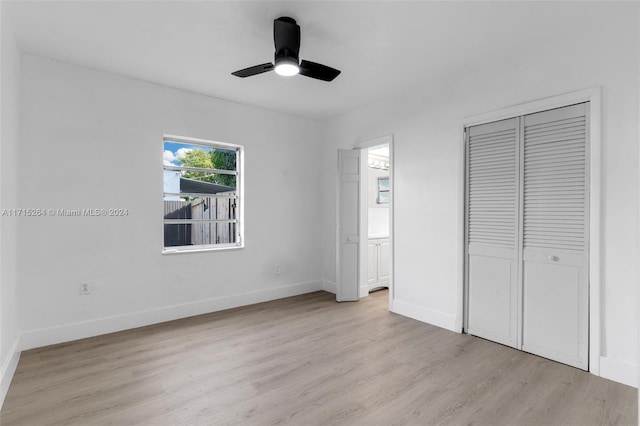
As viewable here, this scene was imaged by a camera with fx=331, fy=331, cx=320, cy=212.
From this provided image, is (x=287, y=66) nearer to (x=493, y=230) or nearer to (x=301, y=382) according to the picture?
(x=301, y=382)

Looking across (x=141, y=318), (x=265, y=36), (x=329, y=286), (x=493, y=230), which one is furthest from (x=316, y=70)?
(x=329, y=286)

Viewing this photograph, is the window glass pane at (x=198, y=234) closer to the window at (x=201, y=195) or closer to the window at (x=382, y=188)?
the window at (x=201, y=195)

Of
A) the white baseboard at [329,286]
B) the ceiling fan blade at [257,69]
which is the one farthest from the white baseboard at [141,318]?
the ceiling fan blade at [257,69]

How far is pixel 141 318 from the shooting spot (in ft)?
12.3

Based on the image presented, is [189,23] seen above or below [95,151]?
above

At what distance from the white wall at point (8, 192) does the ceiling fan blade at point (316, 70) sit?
7.06 ft

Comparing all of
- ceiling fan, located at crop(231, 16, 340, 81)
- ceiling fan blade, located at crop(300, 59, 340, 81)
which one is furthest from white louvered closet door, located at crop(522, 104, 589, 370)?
ceiling fan, located at crop(231, 16, 340, 81)

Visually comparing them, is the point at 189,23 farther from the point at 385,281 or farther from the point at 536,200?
the point at 385,281

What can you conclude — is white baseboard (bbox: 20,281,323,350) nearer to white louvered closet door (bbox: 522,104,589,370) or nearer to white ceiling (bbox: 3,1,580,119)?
white ceiling (bbox: 3,1,580,119)

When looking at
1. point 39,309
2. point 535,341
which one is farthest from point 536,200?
point 39,309

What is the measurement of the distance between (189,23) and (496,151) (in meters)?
3.02

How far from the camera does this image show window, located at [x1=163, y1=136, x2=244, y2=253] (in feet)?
13.6

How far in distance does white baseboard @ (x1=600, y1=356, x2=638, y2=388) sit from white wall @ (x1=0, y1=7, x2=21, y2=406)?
14.4 ft

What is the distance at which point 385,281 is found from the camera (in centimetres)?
555
